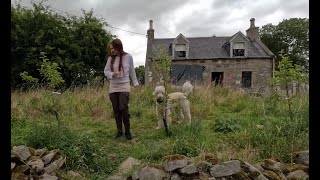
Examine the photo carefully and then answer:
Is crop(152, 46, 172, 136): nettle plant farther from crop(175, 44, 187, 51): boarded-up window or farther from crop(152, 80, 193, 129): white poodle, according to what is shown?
crop(175, 44, 187, 51): boarded-up window

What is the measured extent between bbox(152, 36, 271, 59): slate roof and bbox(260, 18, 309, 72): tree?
46.7 ft

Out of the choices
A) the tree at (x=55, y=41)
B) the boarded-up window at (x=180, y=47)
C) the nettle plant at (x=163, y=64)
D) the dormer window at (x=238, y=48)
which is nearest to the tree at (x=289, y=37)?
the dormer window at (x=238, y=48)

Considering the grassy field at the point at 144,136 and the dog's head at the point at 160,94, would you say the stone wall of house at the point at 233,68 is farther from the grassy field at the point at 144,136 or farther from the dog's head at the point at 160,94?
the dog's head at the point at 160,94

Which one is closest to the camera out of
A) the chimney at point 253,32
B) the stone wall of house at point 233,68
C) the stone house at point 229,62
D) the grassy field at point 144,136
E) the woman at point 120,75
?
the grassy field at point 144,136

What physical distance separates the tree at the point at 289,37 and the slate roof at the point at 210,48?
14.2 m

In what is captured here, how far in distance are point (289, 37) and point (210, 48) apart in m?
18.3

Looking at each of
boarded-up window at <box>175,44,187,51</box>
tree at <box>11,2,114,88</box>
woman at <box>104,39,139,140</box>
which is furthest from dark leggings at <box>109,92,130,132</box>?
boarded-up window at <box>175,44,187,51</box>

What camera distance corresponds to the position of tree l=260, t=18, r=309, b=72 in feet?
120

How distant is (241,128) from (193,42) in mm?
21442

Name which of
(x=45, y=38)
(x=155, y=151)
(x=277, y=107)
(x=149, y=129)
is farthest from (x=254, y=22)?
(x=155, y=151)

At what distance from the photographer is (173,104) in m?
5.05

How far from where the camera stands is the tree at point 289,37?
120 ft

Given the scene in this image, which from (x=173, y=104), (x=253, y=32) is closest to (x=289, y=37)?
(x=253, y=32)
